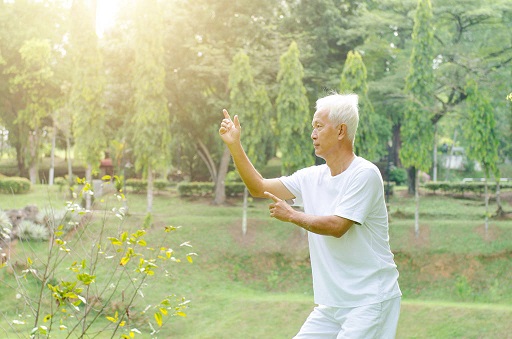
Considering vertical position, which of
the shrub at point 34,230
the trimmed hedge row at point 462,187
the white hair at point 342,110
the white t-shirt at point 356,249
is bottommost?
the shrub at point 34,230

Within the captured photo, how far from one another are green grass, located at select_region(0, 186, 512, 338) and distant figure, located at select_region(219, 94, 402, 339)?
31.7 feet

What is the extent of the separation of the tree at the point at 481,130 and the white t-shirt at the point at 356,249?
636 inches

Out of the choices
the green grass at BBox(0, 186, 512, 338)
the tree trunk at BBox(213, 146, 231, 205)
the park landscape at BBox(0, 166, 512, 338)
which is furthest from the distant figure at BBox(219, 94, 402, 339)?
the tree trunk at BBox(213, 146, 231, 205)

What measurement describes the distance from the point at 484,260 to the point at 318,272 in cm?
1537

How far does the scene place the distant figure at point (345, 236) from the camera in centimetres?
317

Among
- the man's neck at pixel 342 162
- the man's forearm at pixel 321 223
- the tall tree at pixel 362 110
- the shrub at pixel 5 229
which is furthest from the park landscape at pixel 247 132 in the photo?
the man's forearm at pixel 321 223

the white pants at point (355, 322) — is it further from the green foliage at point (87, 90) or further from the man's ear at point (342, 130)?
the green foliage at point (87, 90)

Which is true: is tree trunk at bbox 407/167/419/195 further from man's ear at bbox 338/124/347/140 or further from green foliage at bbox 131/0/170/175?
man's ear at bbox 338/124/347/140

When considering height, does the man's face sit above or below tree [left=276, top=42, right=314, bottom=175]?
below

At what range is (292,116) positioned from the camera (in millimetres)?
19078

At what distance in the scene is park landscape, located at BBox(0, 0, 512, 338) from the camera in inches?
584

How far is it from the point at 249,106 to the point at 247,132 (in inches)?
28.4

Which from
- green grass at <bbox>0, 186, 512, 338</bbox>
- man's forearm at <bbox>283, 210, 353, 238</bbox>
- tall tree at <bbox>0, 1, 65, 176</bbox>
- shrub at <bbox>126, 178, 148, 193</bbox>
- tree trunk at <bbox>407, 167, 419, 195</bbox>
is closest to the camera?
man's forearm at <bbox>283, 210, 353, 238</bbox>

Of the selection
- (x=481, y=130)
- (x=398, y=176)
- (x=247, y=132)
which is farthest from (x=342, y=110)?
(x=398, y=176)
